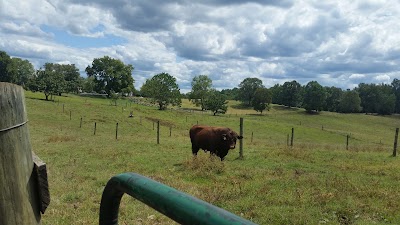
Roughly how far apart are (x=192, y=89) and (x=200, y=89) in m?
3.17

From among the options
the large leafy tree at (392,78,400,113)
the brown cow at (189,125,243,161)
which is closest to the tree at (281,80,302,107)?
the large leafy tree at (392,78,400,113)

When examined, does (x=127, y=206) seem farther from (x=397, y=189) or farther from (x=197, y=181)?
(x=397, y=189)

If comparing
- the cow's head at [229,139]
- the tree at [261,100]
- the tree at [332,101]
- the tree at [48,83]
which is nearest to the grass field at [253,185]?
the cow's head at [229,139]

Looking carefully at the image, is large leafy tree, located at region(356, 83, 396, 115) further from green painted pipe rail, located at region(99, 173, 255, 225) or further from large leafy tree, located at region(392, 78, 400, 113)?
green painted pipe rail, located at region(99, 173, 255, 225)

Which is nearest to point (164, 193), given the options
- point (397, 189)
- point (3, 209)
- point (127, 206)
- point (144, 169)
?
point (3, 209)

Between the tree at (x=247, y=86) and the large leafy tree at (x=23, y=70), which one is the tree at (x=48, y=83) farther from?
the tree at (x=247, y=86)

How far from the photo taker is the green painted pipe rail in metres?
1.14

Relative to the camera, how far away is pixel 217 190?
9.16 meters

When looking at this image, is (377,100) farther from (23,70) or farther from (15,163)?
(15,163)

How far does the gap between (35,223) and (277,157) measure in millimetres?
14769

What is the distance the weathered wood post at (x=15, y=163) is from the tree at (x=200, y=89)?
89931mm

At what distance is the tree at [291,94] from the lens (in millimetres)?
115500

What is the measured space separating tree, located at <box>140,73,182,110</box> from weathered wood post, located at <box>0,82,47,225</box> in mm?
71696

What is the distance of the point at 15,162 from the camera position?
197cm
